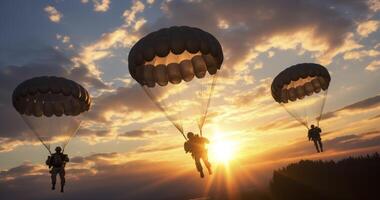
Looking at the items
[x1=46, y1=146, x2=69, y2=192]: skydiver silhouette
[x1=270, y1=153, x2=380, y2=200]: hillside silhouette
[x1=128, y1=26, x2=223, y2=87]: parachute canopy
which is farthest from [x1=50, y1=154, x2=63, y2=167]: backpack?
[x1=270, y1=153, x2=380, y2=200]: hillside silhouette

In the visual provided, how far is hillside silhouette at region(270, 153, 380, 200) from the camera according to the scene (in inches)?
850

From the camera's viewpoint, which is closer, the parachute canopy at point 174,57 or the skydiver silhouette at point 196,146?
the parachute canopy at point 174,57

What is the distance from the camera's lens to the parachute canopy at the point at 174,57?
20484 mm

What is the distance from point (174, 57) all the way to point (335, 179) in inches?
423

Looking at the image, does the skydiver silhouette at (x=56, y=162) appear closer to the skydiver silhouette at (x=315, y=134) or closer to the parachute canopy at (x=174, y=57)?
the parachute canopy at (x=174, y=57)

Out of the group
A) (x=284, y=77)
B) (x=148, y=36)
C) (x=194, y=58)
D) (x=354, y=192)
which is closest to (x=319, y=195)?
(x=354, y=192)

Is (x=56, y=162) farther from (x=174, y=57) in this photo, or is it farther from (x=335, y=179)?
(x=335, y=179)

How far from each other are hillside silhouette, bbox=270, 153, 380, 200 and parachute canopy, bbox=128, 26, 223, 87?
8.59 m

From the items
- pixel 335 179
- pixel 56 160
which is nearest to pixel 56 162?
pixel 56 160

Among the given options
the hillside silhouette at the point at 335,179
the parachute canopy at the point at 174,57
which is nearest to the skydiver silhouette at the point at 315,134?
the hillside silhouette at the point at 335,179

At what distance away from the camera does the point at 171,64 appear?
24047 millimetres

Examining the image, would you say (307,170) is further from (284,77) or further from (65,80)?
(65,80)

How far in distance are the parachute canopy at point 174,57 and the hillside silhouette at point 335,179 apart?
8594 millimetres

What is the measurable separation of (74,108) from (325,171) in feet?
50.8
